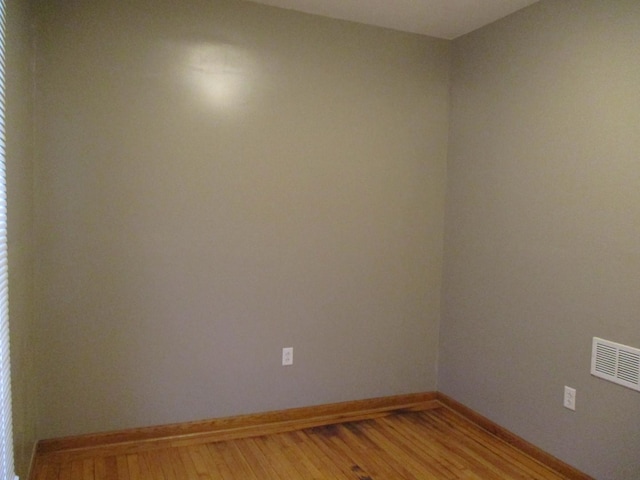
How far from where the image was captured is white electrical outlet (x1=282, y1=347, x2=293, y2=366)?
3083 mm

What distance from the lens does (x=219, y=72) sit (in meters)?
2.80

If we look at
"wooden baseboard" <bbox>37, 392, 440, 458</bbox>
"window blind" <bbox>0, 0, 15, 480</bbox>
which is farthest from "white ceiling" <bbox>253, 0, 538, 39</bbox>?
"wooden baseboard" <bbox>37, 392, 440, 458</bbox>

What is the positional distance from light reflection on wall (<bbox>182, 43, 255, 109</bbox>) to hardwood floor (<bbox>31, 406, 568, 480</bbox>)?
192 cm

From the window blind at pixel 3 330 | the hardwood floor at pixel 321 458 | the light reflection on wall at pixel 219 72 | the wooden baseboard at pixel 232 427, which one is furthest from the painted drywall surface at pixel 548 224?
the window blind at pixel 3 330

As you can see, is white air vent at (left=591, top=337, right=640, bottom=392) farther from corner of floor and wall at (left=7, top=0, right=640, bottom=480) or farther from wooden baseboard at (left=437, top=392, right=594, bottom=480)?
wooden baseboard at (left=437, top=392, right=594, bottom=480)

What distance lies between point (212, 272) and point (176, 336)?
0.41m

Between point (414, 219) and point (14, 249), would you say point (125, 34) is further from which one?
point (414, 219)

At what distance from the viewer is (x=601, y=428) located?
2416 millimetres

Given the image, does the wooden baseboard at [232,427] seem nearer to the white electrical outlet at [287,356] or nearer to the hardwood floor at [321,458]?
the hardwood floor at [321,458]

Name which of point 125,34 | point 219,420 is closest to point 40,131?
point 125,34

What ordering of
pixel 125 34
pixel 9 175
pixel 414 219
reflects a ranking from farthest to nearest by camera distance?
pixel 414 219 < pixel 125 34 < pixel 9 175

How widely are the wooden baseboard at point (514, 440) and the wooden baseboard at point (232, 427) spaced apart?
16 centimetres

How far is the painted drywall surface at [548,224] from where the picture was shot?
2.31m

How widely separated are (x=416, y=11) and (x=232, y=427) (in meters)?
2.67
